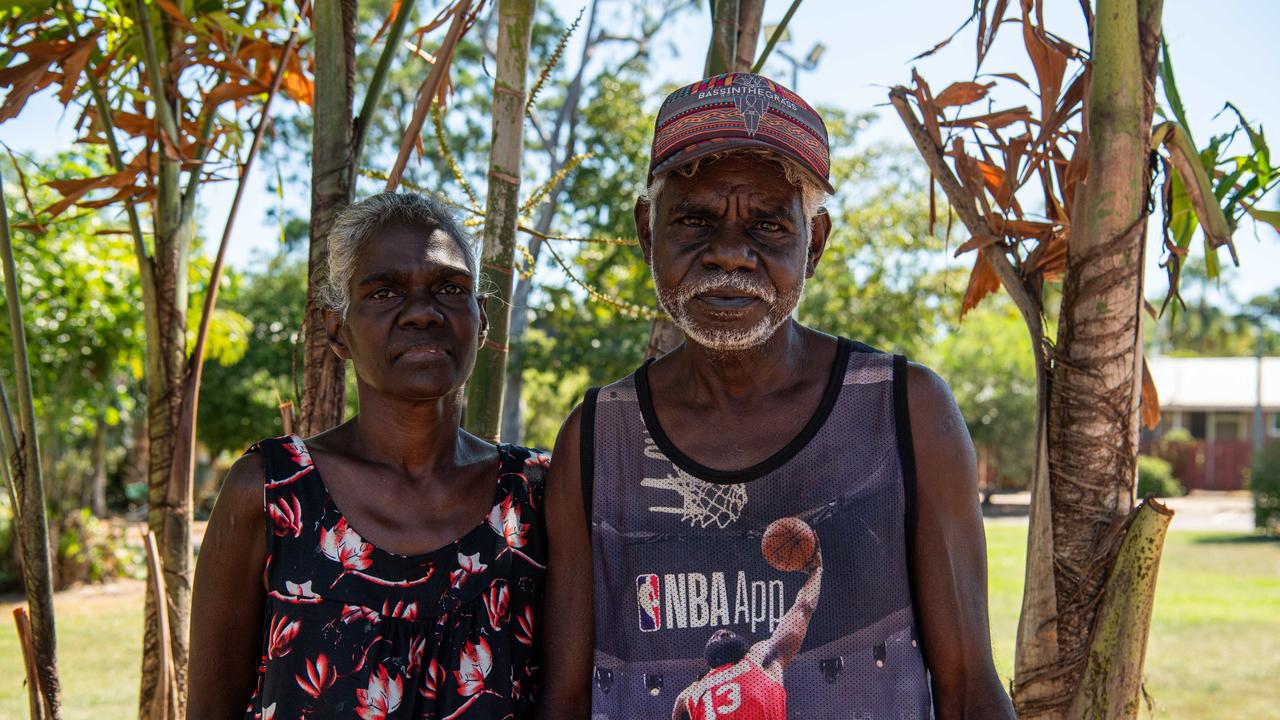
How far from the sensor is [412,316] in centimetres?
193

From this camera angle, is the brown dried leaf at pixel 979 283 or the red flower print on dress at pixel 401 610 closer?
the red flower print on dress at pixel 401 610

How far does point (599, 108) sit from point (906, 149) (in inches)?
258

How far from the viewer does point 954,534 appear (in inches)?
68.2

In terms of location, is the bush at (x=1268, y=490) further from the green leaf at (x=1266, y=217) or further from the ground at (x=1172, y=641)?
the green leaf at (x=1266, y=217)

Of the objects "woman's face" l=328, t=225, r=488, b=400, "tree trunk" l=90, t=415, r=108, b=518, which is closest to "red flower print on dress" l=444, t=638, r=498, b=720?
"woman's face" l=328, t=225, r=488, b=400

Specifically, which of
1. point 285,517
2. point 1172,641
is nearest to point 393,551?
point 285,517

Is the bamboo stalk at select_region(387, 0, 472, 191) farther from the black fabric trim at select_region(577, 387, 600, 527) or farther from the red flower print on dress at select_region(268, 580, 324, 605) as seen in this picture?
the red flower print on dress at select_region(268, 580, 324, 605)

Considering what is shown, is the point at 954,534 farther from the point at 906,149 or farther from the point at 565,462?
the point at 906,149

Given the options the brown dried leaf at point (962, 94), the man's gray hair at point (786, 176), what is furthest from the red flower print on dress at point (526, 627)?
the brown dried leaf at point (962, 94)

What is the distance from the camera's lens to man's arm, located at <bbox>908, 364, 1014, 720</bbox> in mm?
1723

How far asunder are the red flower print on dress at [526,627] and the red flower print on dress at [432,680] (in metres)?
0.15

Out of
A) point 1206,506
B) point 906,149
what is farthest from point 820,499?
point 1206,506

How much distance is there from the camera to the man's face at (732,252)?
182 cm

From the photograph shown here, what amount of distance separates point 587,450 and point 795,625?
45 cm
